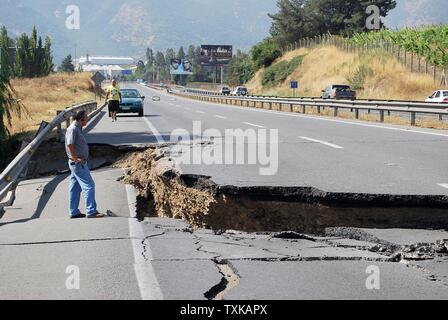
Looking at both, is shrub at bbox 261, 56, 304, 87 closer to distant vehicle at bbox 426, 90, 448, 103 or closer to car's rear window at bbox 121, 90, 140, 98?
distant vehicle at bbox 426, 90, 448, 103

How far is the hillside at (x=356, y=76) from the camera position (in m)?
53.9

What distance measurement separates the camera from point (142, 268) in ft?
18.5

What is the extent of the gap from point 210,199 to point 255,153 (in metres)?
4.65

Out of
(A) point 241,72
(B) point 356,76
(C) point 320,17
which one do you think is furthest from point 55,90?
(A) point 241,72

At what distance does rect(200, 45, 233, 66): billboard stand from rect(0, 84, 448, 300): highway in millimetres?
130299

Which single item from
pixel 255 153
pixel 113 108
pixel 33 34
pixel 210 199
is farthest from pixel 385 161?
pixel 33 34

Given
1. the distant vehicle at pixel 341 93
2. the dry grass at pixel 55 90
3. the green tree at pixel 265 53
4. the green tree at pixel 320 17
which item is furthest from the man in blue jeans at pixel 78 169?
the green tree at pixel 265 53

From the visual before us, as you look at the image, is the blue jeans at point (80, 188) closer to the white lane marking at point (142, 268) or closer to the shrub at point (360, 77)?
the white lane marking at point (142, 268)

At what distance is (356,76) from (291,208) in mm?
56930

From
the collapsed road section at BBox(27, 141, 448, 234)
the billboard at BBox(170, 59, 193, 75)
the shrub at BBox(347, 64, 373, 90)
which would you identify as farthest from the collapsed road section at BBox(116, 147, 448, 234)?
the billboard at BBox(170, 59, 193, 75)

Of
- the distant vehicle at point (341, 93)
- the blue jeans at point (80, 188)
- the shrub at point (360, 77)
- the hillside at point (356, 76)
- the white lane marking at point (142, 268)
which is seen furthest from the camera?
the shrub at point (360, 77)

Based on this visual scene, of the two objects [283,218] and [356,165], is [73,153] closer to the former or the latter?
[283,218]

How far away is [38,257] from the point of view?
630 centimetres

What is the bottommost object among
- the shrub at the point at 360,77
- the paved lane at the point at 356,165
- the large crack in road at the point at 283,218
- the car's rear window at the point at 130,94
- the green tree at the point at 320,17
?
the large crack in road at the point at 283,218
